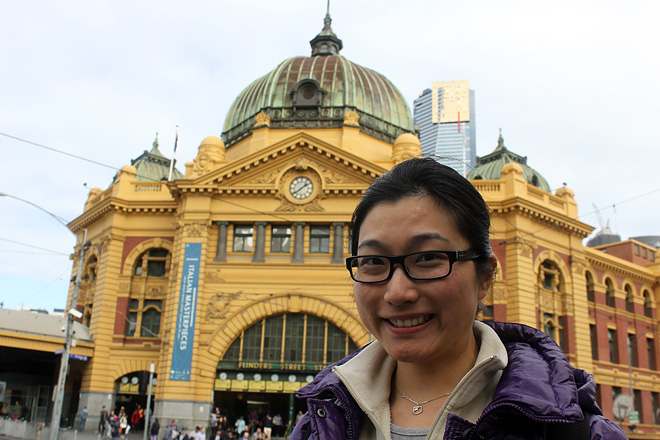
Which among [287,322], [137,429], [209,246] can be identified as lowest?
[137,429]

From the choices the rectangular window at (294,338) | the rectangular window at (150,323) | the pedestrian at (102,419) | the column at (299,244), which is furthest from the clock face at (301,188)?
the pedestrian at (102,419)

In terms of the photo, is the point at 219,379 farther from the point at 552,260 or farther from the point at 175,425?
the point at 552,260

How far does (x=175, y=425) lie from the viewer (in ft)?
103

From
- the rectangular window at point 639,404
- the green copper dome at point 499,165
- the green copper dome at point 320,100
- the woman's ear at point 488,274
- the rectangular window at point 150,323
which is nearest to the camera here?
the woman's ear at point 488,274

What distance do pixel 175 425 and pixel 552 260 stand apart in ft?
80.7

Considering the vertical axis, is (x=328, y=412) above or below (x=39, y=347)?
below

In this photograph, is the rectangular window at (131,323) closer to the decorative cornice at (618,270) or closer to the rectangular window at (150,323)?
the rectangular window at (150,323)

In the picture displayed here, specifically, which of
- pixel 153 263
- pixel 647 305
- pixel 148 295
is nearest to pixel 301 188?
pixel 153 263

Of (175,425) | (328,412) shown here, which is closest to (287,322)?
(175,425)

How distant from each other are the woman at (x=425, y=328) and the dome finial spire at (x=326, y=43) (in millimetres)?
53218

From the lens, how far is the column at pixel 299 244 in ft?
118

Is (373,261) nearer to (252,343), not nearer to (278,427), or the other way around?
(252,343)

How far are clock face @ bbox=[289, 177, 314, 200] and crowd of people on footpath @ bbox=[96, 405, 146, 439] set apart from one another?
52.2 ft

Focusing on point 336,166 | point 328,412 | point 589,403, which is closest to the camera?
point 589,403
